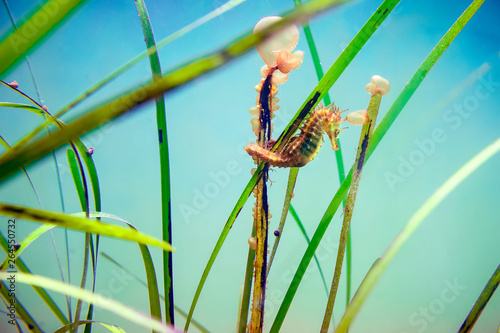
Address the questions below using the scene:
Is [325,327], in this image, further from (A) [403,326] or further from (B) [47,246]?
(B) [47,246]

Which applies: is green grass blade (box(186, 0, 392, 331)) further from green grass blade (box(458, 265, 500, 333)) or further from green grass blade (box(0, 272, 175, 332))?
green grass blade (box(458, 265, 500, 333))

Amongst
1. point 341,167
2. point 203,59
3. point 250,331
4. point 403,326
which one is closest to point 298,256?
point 403,326

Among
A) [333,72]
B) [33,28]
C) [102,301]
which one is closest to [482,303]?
[333,72]

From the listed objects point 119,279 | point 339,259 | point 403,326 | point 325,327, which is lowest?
point 403,326

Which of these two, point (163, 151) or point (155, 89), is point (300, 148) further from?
point (155, 89)

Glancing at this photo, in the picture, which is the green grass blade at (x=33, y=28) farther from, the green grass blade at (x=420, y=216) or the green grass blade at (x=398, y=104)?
the green grass blade at (x=398, y=104)

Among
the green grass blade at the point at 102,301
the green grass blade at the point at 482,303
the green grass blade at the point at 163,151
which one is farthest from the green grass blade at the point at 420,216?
the green grass blade at the point at 163,151
